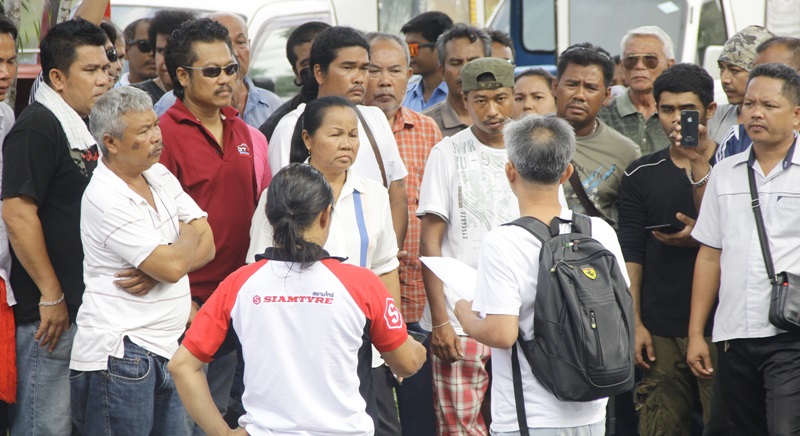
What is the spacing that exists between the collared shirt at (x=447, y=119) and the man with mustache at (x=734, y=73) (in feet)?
5.17

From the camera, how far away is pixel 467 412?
5.14 metres

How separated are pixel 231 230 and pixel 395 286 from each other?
2.68ft

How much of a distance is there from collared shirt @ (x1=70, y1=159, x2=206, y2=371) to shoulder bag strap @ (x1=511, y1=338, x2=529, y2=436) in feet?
4.83

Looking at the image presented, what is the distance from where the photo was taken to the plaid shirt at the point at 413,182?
5.58 metres

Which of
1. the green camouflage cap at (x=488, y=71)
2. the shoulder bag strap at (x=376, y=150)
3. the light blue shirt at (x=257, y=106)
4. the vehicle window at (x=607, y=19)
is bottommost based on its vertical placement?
the shoulder bag strap at (x=376, y=150)

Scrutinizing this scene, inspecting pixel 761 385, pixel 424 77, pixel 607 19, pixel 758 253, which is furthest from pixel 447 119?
pixel 607 19

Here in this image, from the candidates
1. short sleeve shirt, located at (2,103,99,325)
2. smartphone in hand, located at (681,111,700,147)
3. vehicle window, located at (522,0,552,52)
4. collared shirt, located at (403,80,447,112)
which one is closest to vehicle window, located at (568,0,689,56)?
vehicle window, located at (522,0,552,52)

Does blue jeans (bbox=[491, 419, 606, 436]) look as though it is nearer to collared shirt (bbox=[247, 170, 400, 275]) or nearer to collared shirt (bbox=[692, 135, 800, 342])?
collared shirt (bbox=[247, 170, 400, 275])

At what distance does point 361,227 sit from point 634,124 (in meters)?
2.92

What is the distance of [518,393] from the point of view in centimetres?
360

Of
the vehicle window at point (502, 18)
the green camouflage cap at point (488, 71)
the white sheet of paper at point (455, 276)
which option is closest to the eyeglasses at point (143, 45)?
the green camouflage cap at point (488, 71)

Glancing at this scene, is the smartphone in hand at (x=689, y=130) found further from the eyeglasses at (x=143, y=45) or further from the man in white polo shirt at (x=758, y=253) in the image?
the eyeglasses at (x=143, y=45)

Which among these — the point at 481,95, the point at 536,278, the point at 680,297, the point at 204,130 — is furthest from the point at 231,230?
the point at 680,297

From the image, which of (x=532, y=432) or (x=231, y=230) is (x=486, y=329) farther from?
(x=231, y=230)
